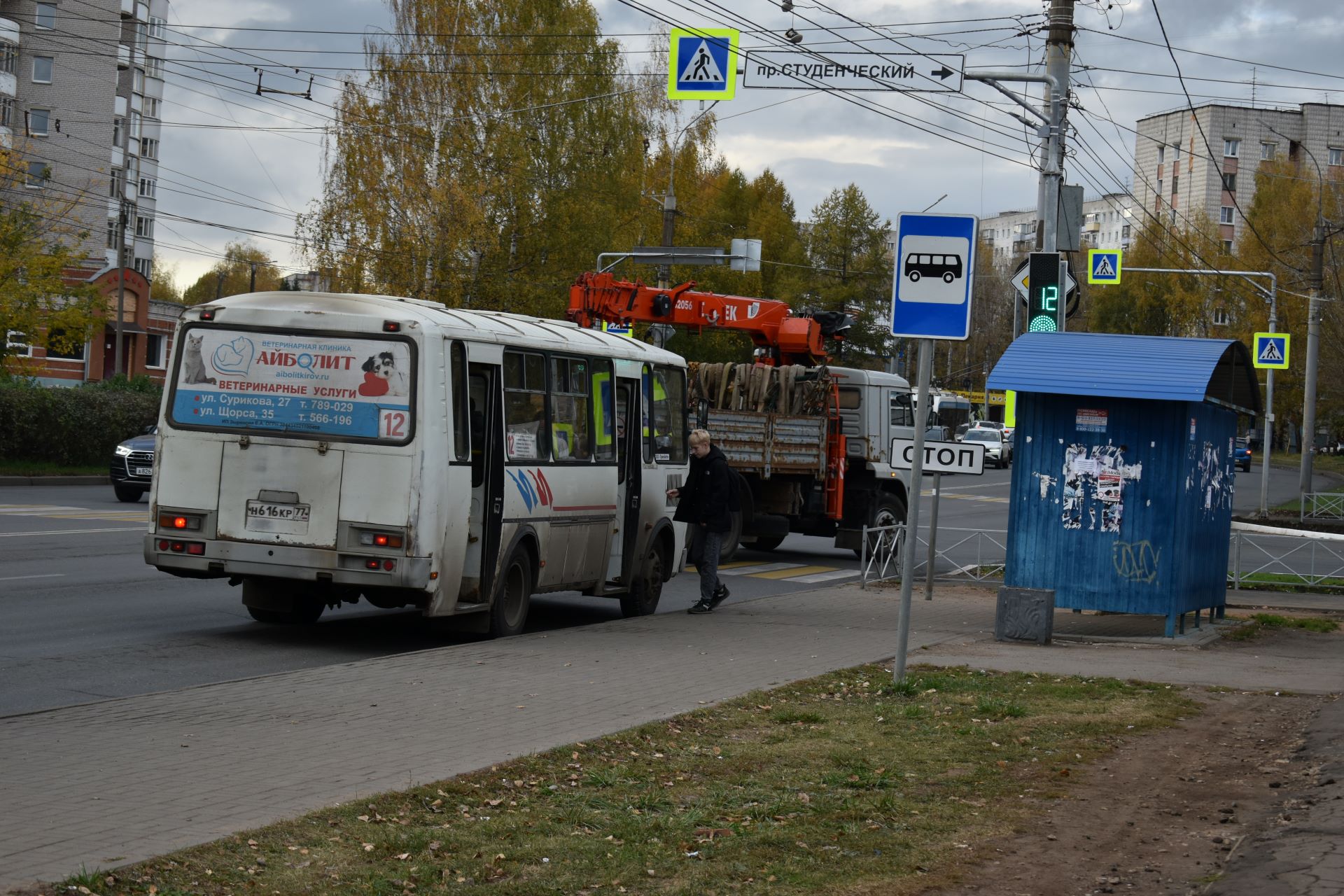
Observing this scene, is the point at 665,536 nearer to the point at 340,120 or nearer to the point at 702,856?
the point at 702,856

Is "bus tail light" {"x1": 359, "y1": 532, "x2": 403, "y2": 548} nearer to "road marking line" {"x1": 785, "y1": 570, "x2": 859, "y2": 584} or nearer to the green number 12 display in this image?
the green number 12 display

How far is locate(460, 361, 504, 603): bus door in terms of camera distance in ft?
42.2

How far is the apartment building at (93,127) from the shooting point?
64.9 metres

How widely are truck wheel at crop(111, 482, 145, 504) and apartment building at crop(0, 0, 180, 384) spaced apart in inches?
1379

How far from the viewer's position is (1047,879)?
6008mm

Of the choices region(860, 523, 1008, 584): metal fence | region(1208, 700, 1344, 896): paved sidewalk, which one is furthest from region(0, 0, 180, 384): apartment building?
region(1208, 700, 1344, 896): paved sidewalk

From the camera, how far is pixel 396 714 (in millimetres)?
9016

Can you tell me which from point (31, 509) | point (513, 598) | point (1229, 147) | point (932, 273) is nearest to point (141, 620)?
point (513, 598)

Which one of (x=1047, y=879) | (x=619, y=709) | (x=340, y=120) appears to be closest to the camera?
(x=1047, y=879)

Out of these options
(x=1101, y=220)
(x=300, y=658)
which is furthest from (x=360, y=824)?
(x=1101, y=220)

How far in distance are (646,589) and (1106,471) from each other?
4737 millimetres

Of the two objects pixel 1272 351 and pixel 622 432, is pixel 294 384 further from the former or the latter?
pixel 1272 351

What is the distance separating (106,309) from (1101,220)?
395 ft

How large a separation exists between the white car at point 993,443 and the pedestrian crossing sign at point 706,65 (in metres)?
46.5
